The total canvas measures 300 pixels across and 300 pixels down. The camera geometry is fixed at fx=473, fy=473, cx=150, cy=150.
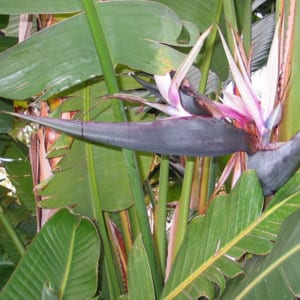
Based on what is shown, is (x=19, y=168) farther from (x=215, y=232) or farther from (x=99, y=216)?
(x=215, y=232)

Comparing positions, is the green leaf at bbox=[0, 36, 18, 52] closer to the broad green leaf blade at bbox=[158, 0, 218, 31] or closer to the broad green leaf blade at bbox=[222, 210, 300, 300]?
the broad green leaf blade at bbox=[158, 0, 218, 31]

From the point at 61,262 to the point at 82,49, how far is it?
0.30m

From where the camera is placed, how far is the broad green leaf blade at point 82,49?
1.95 feet

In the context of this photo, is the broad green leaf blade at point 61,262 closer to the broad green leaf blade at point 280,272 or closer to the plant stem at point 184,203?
the plant stem at point 184,203

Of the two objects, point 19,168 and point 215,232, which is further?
point 19,168

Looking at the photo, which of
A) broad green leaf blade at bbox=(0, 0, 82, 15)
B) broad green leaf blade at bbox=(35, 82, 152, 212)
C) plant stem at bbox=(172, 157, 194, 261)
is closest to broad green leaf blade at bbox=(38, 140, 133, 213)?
broad green leaf blade at bbox=(35, 82, 152, 212)

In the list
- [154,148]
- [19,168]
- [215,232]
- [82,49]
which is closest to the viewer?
[154,148]

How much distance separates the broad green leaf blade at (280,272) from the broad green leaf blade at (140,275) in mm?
101

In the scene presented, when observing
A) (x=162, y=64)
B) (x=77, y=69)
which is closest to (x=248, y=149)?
(x=162, y=64)

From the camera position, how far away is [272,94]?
468mm

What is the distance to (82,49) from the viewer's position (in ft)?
2.10

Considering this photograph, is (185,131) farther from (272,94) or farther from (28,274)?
(28,274)

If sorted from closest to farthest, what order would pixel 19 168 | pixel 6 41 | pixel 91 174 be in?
pixel 91 174 < pixel 6 41 < pixel 19 168

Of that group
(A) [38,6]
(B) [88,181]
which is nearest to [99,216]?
(B) [88,181]
